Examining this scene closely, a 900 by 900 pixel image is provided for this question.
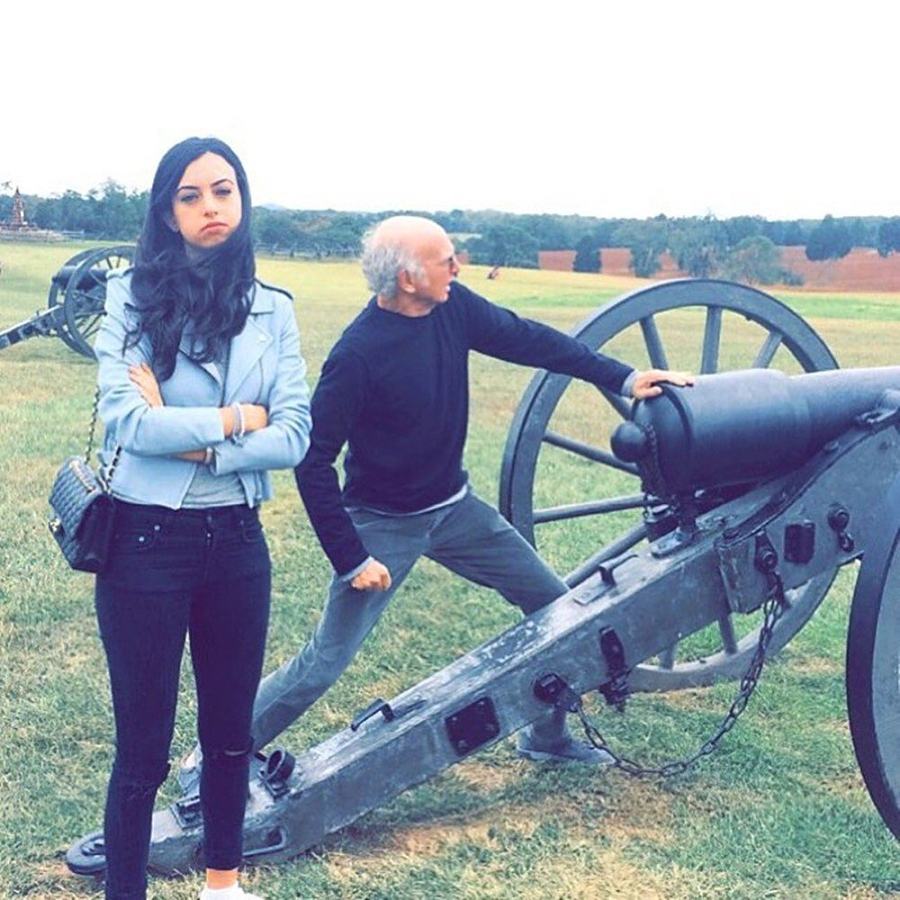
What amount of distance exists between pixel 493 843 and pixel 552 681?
0.46 metres

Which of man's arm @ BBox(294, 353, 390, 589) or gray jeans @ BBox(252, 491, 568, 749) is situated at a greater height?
man's arm @ BBox(294, 353, 390, 589)

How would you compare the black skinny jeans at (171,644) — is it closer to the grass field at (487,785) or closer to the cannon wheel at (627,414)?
the grass field at (487,785)

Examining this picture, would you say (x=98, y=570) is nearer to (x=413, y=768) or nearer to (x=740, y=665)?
(x=413, y=768)

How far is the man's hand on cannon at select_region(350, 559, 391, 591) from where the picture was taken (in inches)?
123

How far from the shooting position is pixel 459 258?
325 centimetres

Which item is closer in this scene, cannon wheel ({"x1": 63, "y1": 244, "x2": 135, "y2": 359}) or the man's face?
the man's face

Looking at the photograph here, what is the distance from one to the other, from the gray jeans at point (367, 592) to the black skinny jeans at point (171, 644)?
0.51 metres

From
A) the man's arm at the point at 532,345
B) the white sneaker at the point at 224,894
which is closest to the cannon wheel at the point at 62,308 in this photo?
the man's arm at the point at 532,345

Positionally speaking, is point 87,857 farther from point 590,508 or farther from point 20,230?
point 20,230

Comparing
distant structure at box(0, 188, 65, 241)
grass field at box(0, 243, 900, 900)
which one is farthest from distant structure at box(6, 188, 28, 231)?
grass field at box(0, 243, 900, 900)

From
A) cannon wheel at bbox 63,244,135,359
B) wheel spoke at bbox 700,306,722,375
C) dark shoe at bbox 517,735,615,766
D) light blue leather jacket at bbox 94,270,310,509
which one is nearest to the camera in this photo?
light blue leather jacket at bbox 94,270,310,509

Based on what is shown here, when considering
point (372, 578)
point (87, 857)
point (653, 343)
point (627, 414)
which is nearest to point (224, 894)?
point (87, 857)

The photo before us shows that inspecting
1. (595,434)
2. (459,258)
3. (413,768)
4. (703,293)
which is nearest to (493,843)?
(413,768)

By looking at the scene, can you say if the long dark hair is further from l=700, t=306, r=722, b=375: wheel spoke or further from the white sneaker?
l=700, t=306, r=722, b=375: wheel spoke
